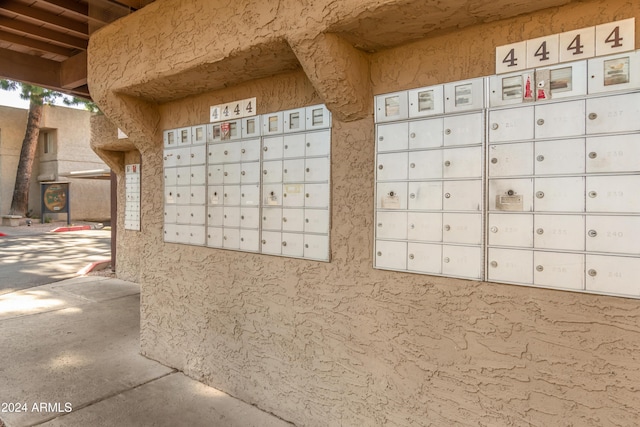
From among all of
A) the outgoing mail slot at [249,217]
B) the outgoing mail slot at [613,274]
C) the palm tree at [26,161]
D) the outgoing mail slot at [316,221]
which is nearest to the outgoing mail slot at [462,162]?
the outgoing mail slot at [613,274]

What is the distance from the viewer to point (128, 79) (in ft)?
10.1

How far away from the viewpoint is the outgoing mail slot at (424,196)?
2.05 m

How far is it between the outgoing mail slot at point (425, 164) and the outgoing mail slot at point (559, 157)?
18.2 inches

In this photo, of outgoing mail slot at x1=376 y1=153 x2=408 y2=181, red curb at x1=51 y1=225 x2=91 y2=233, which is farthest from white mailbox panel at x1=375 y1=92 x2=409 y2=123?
red curb at x1=51 y1=225 x2=91 y2=233

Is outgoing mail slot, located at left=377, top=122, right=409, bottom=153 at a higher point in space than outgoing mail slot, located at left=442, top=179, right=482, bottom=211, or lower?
higher

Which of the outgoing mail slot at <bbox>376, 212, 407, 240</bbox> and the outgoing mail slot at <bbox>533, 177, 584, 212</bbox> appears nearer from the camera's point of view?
the outgoing mail slot at <bbox>533, 177, 584, 212</bbox>

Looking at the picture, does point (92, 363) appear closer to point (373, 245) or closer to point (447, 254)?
point (373, 245)

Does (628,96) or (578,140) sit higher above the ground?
(628,96)

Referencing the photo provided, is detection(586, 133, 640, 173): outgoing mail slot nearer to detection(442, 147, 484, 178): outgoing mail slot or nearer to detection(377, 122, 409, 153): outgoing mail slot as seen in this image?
detection(442, 147, 484, 178): outgoing mail slot

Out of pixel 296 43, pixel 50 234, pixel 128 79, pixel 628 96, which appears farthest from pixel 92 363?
pixel 50 234

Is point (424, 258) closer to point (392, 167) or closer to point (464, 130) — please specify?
point (392, 167)

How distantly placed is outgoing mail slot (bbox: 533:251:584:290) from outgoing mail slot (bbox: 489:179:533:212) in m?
0.23

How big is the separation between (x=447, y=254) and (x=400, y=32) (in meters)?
1.21

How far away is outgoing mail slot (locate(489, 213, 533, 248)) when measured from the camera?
1.81 metres
